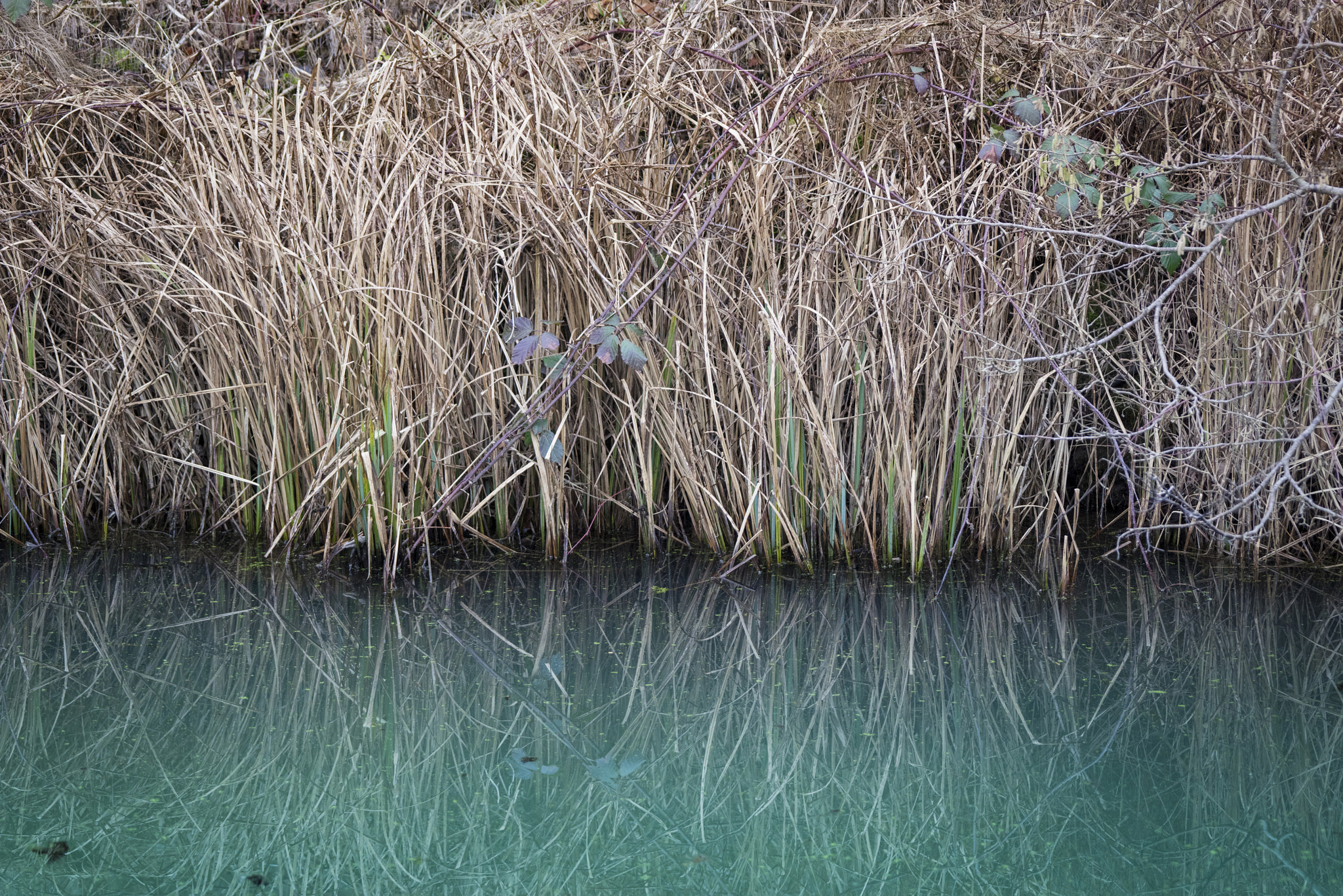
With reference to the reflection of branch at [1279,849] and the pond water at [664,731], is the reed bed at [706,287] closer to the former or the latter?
the pond water at [664,731]

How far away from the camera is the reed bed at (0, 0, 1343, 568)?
7.56 feet

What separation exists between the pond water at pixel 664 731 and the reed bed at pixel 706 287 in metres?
0.21

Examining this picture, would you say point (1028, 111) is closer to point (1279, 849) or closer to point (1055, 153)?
point (1055, 153)

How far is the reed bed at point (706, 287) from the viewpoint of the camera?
2.30m

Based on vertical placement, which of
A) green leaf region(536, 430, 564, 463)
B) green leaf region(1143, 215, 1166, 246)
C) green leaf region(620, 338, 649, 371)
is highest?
green leaf region(1143, 215, 1166, 246)

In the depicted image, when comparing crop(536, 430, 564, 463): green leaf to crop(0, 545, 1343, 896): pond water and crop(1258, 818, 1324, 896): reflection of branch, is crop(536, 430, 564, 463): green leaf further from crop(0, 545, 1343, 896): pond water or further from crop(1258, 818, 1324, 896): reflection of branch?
crop(1258, 818, 1324, 896): reflection of branch

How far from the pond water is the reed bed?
0.21m

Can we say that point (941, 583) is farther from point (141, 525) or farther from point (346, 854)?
point (141, 525)

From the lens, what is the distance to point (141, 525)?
274 cm

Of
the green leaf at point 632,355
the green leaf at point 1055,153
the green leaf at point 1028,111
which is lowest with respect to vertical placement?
the green leaf at point 632,355

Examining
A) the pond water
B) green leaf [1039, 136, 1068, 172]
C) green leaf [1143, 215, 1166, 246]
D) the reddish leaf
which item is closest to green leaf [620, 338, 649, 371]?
the reddish leaf

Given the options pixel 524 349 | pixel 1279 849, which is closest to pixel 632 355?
pixel 524 349

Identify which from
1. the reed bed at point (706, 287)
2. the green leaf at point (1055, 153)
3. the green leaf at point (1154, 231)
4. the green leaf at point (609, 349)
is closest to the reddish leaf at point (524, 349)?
the reed bed at point (706, 287)

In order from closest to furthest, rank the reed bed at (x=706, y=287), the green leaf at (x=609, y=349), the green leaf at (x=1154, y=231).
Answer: the green leaf at (x=1154, y=231) → the green leaf at (x=609, y=349) → the reed bed at (x=706, y=287)
